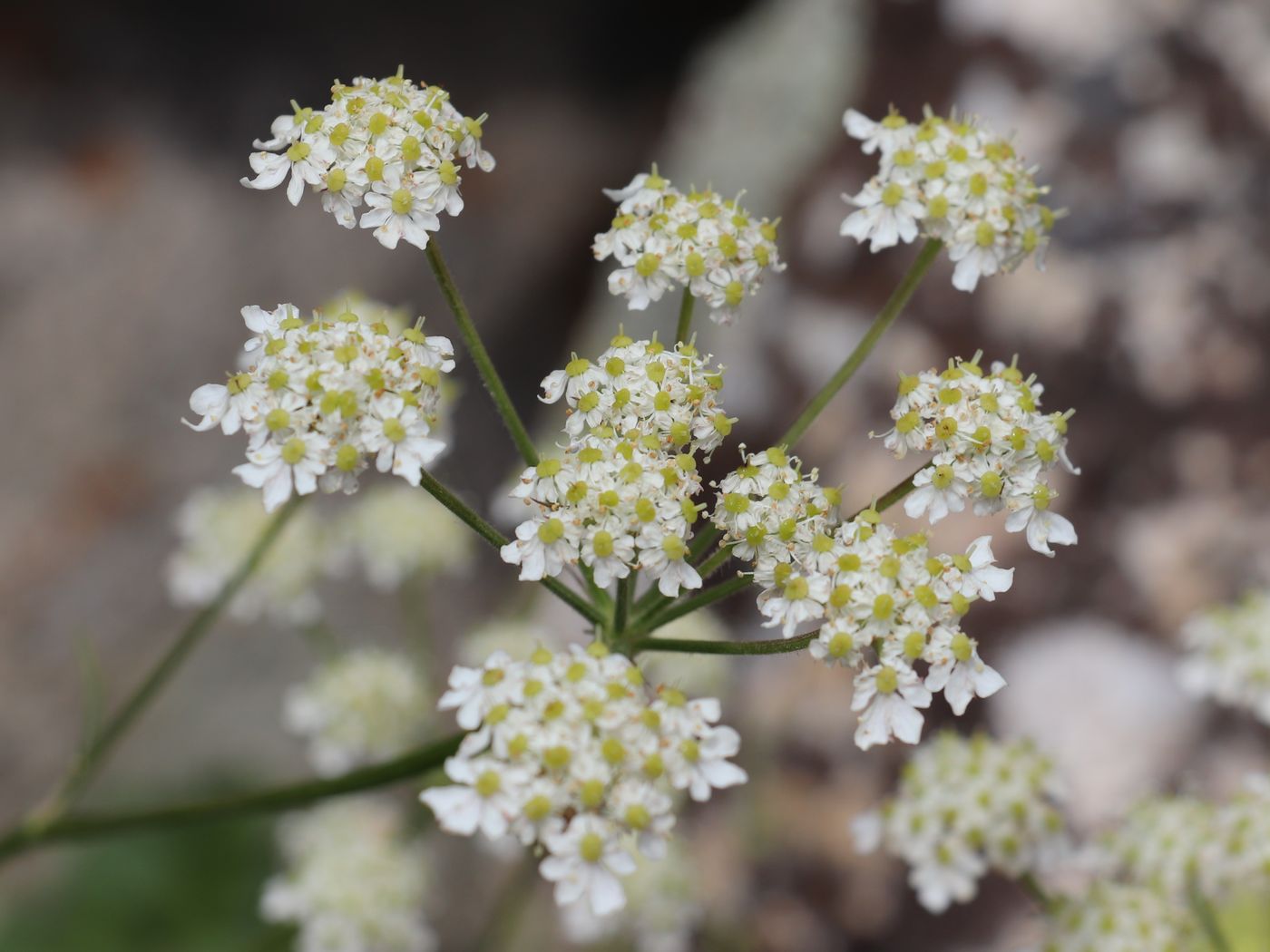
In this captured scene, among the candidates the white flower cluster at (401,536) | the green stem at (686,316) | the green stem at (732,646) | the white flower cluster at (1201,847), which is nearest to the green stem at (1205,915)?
the white flower cluster at (1201,847)

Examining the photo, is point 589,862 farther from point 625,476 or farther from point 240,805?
point 240,805

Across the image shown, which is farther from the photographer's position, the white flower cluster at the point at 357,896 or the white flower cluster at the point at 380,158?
the white flower cluster at the point at 357,896

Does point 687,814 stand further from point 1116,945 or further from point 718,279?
point 718,279

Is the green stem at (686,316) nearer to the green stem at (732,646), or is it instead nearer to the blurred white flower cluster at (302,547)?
the green stem at (732,646)

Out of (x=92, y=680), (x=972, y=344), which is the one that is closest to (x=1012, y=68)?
(x=972, y=344)

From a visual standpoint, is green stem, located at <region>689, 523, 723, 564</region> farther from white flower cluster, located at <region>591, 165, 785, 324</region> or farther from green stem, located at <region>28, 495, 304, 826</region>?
green stem, located at <region>28, 495, 304, 826</region>
